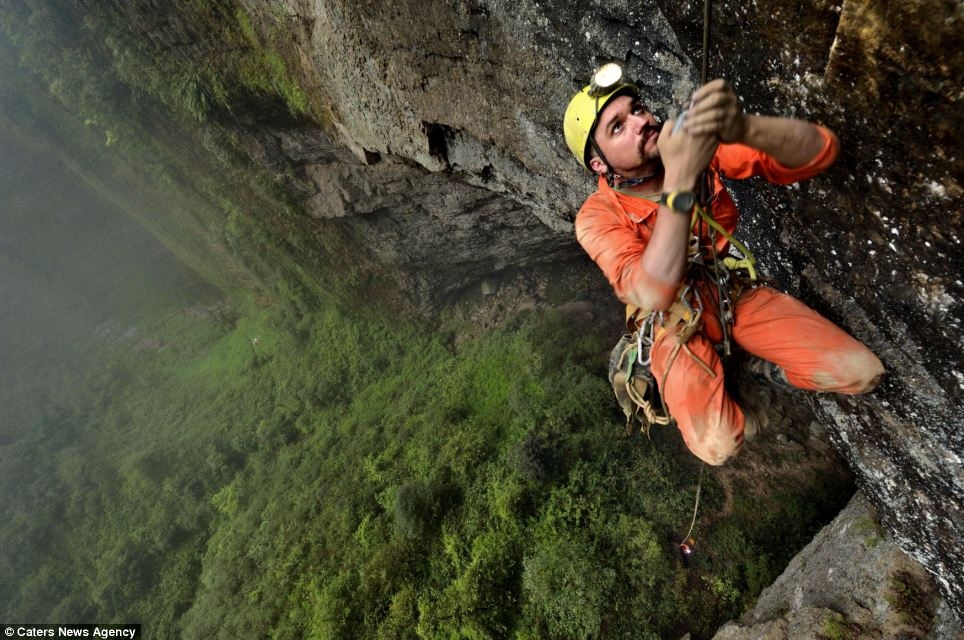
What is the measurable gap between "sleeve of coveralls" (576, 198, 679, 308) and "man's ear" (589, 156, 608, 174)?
0.18 metres

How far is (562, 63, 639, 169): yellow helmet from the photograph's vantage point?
2.12 metres

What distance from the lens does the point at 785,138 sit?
182 cm

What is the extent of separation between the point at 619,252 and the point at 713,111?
29.4 inches

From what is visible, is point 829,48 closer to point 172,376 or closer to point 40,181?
point 172,376

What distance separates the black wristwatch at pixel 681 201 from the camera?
5.42ft

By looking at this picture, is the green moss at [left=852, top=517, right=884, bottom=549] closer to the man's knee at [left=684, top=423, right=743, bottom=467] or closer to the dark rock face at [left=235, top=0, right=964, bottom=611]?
the dark rock face at [left=235, top=0, right=964, bottom=611]

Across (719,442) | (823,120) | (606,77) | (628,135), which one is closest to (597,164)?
(628,135)

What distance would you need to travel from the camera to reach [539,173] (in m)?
5.96

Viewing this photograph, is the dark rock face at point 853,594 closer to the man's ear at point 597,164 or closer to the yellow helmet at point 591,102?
the man's ear at point 597,164

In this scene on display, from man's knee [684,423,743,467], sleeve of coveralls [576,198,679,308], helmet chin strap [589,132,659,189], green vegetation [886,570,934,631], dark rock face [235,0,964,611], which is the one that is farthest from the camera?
green vegetation [886,570,934,631]

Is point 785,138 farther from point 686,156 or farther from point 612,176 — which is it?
point 612,176

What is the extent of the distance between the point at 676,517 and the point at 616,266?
6.49 m

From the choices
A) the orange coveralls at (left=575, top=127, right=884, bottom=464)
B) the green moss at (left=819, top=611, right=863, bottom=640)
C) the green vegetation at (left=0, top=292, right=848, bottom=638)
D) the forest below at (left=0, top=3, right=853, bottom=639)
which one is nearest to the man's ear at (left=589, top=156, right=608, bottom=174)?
the orange coveralls at (left=575, top=127, right=884, bottom=464)

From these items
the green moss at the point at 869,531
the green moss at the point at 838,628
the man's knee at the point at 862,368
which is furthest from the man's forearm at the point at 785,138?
the green moss at the point at 838,628
